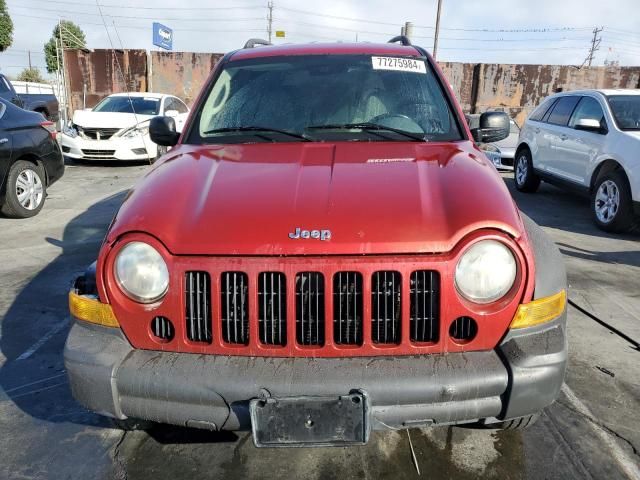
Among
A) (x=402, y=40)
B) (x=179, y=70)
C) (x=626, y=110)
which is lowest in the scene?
(x=626, y=110)

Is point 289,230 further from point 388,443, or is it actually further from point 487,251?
point 388,443

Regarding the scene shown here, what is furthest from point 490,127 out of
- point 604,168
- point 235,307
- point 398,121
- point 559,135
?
point 559,135

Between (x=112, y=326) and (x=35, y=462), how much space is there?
2.79 ft

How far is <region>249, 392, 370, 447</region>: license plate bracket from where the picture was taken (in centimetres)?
179

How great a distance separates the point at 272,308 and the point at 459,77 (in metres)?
17.2

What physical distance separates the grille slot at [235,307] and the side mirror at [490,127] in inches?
91.1

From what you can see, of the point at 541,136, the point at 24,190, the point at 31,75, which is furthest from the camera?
the point at 31,75

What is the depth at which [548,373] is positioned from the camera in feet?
6.22

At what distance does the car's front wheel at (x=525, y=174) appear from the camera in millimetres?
9102

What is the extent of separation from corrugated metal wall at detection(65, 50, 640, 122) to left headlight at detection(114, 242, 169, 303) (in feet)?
53.8

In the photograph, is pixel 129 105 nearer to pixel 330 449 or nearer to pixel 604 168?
pixel 604 168

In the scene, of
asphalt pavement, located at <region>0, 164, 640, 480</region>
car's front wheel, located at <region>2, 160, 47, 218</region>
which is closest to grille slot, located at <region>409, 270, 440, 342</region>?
asphalt pavement, located at <region>0, 164, 640, 480</region>

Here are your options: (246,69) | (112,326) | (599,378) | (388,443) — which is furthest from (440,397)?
(246,69)

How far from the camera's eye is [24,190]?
22.2 ft
